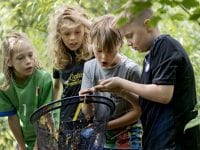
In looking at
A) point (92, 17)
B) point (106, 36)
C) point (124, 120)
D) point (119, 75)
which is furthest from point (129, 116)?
point (92, 17)

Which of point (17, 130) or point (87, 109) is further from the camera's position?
point (17, 130)

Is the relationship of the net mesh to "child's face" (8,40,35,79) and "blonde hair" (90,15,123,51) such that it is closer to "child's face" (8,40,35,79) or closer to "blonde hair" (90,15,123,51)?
"blonde hair" (90,15,123,51)

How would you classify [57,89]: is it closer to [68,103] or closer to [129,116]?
[129,116]

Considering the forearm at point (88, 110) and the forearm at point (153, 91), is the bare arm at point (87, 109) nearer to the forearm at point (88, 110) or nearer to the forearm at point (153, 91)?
the forearm at point (88, 110)

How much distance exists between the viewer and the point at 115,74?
2.37m

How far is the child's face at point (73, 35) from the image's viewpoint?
2713 millimetres

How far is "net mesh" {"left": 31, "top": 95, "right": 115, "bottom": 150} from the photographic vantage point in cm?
197

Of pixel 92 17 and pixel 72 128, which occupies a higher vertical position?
pixel 92 17

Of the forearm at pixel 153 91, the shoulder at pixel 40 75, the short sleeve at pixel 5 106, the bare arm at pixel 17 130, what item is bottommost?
the bare arm at pixel 17 130

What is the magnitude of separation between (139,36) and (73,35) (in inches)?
25.7

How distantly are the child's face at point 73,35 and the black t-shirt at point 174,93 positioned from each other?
0.67 meters

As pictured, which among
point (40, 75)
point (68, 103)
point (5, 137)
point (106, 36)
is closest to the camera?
point (68, 103)

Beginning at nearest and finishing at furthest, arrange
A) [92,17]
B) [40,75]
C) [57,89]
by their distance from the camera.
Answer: [40,75] → [57,89] → [92,17]

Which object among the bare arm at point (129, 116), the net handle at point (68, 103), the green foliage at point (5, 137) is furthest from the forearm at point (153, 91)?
the green foliage at point (5, 137)
